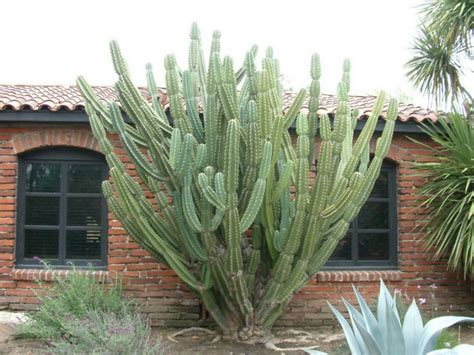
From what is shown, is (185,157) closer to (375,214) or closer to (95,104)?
(95,104)

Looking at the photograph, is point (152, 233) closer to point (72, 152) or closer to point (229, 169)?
point (229, 169)

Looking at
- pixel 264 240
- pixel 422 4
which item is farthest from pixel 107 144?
pixel 422 4

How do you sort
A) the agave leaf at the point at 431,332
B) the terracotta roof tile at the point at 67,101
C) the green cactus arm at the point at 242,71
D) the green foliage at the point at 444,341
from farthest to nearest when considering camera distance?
the terracotta roof tile at the point at 67,101, the green cactus arm at the point at 242,71, the green foliage at the point at 444,341, the agave leaf at the point at 431,332

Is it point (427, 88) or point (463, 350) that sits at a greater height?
point (427, 88)

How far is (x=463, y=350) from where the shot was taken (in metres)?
3.24

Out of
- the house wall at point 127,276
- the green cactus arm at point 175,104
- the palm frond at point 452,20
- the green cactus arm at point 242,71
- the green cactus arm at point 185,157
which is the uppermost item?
the palm frond at point 452,20

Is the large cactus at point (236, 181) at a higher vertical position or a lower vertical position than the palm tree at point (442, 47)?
lower

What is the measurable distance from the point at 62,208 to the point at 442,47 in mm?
6630

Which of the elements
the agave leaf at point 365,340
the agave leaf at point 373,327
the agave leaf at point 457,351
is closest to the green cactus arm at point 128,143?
the agave leaf at point 373,327

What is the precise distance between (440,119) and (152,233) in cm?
428

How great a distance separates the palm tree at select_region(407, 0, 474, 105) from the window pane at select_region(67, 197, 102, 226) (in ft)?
19.2

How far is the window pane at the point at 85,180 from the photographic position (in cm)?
791

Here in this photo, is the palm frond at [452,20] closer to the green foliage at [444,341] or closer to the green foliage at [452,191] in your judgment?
the green foliage at [452,191]

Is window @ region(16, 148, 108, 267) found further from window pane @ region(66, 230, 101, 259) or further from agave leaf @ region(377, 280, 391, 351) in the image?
agave leaf @ region(377, 280, 391, 351)
